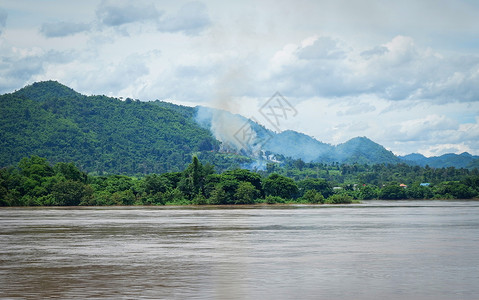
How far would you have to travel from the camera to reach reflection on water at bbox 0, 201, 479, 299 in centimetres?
1627

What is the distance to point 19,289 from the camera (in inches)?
653

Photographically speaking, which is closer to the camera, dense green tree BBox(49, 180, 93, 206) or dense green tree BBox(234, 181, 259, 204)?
dense green tree BBox(49, 180, 93, 206)

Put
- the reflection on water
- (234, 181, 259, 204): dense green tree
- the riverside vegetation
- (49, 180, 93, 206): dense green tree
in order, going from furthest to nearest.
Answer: (234, 181, 259, 204): dense green tree < the riverside vegetation < (49, 180, 93, 206): dense green tree < the reflection on water

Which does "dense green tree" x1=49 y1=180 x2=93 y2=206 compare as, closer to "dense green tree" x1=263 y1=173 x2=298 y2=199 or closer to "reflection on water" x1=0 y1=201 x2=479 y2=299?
"dense green tree" x1=263 y1=173 x2=298 y2=199

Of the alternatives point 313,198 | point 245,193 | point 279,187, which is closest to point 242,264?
point 245,193

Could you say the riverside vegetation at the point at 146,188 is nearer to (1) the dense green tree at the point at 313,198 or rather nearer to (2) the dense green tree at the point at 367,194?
(1) the dense green tree at the point at 313,198

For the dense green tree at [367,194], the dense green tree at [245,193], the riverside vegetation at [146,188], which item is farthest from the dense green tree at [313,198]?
the dense green tree at [367,194]

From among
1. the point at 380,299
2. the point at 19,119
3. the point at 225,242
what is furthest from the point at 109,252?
the point at 19,119

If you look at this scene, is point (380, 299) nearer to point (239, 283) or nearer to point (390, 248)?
point (239, 283)

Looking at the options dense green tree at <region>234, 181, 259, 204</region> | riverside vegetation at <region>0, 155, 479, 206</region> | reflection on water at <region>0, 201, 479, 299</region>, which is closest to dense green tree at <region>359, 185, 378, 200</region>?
riverside vegetation at <region>0, 155, 479, 206</region>

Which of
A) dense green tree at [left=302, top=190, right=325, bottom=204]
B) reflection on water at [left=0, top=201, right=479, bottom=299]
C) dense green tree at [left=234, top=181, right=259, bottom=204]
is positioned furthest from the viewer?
dense green tree at [left=302, top=190, right=325, bottom=204]

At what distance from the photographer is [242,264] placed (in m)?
21.6

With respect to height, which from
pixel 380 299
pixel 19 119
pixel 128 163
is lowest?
pixel 380 299

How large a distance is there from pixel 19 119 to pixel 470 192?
140 meters
